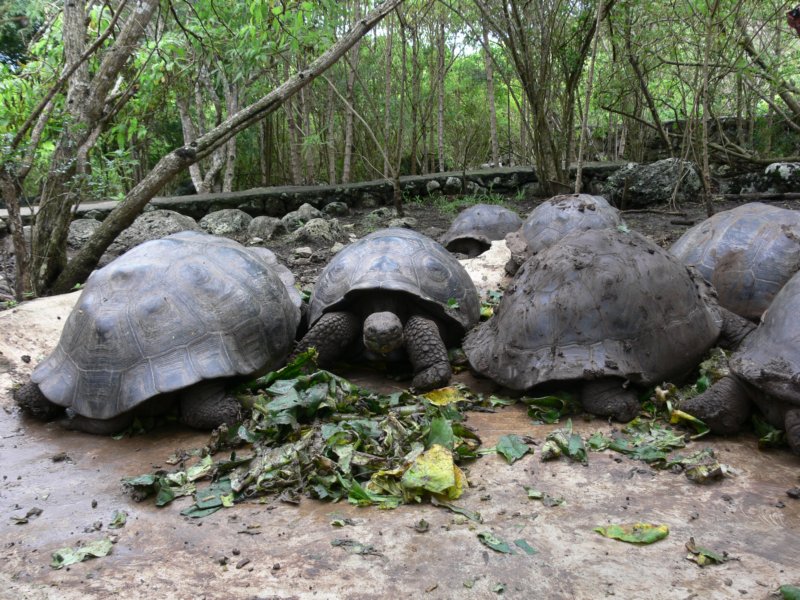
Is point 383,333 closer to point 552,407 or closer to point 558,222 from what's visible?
point 552,407

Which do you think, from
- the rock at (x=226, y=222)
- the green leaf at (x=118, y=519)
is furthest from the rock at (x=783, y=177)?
the green leaf at (x=118, y=519)

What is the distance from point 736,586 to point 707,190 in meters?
6.26

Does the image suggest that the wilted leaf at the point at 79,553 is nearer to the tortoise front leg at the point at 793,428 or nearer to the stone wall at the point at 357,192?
the tortoise front leg at the point at 793,428

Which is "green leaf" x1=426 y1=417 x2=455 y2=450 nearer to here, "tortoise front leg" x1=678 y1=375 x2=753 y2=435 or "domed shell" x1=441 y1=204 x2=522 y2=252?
"tortoise front leg" x1=678 y1=375 x2=753 y2=435

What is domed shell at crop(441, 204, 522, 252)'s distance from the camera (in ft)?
26.8

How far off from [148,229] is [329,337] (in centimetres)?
523

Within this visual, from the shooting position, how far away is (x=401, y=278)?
443 cm

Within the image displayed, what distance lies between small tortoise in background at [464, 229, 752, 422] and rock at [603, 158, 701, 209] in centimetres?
684

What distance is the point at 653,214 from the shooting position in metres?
9.69

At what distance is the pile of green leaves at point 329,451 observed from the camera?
2750mm

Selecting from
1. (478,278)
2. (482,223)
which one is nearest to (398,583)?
(478,278)

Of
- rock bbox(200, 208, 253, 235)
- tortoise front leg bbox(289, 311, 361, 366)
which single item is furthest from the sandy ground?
rock bbox(200, 208, 253, 235)

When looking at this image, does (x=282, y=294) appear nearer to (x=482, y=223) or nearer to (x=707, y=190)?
(x=482, y=223)

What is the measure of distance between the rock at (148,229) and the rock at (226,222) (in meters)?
0.61
